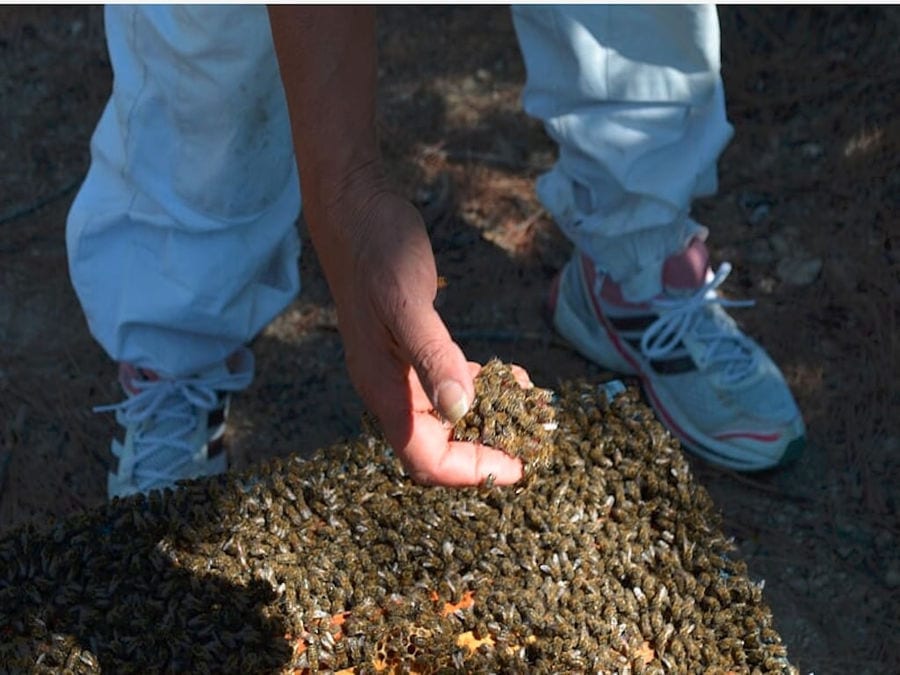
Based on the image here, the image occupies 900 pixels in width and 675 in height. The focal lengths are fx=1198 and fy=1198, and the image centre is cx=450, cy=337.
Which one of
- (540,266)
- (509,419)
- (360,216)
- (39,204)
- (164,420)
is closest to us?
(360,216)

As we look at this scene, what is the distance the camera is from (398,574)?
2020mm

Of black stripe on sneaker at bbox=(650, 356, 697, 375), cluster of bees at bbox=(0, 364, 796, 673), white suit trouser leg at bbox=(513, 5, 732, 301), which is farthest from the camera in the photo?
black stripe on sneaker at bbox=(650, 356, 697, 375)

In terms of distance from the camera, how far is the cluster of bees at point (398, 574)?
1890mm

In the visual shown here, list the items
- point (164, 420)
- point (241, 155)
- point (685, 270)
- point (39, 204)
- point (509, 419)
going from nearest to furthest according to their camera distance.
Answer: point (509, 419)
point (241, 155)
point (164, 420)
point (685, 270)
point (39, 204)

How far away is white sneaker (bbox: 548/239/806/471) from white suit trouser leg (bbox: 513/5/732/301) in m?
0.11

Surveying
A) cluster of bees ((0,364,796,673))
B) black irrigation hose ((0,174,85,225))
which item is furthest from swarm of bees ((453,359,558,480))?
black irrigation hose ((0,174,85,225))

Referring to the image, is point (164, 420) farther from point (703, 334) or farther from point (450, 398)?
point (450, 398)

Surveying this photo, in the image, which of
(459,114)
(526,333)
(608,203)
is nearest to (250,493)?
(608,203)

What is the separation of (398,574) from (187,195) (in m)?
1.08

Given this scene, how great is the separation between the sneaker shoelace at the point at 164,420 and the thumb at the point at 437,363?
1.51m

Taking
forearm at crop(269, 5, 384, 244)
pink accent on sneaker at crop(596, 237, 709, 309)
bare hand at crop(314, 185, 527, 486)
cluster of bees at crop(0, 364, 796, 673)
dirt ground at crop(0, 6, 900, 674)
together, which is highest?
forearm at crop(269, 5, 384, 244)

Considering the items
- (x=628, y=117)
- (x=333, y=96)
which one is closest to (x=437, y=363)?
(x=333, y=96)

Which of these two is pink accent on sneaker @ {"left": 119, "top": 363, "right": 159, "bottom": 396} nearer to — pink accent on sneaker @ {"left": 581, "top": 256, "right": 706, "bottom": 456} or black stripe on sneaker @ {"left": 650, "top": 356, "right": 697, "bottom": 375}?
pink accent on sneaker @ {"left": 581, "top": 256, "right": 706, "bottom": 456}

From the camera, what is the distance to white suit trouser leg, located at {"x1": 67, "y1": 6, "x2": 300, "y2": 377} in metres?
2.46
